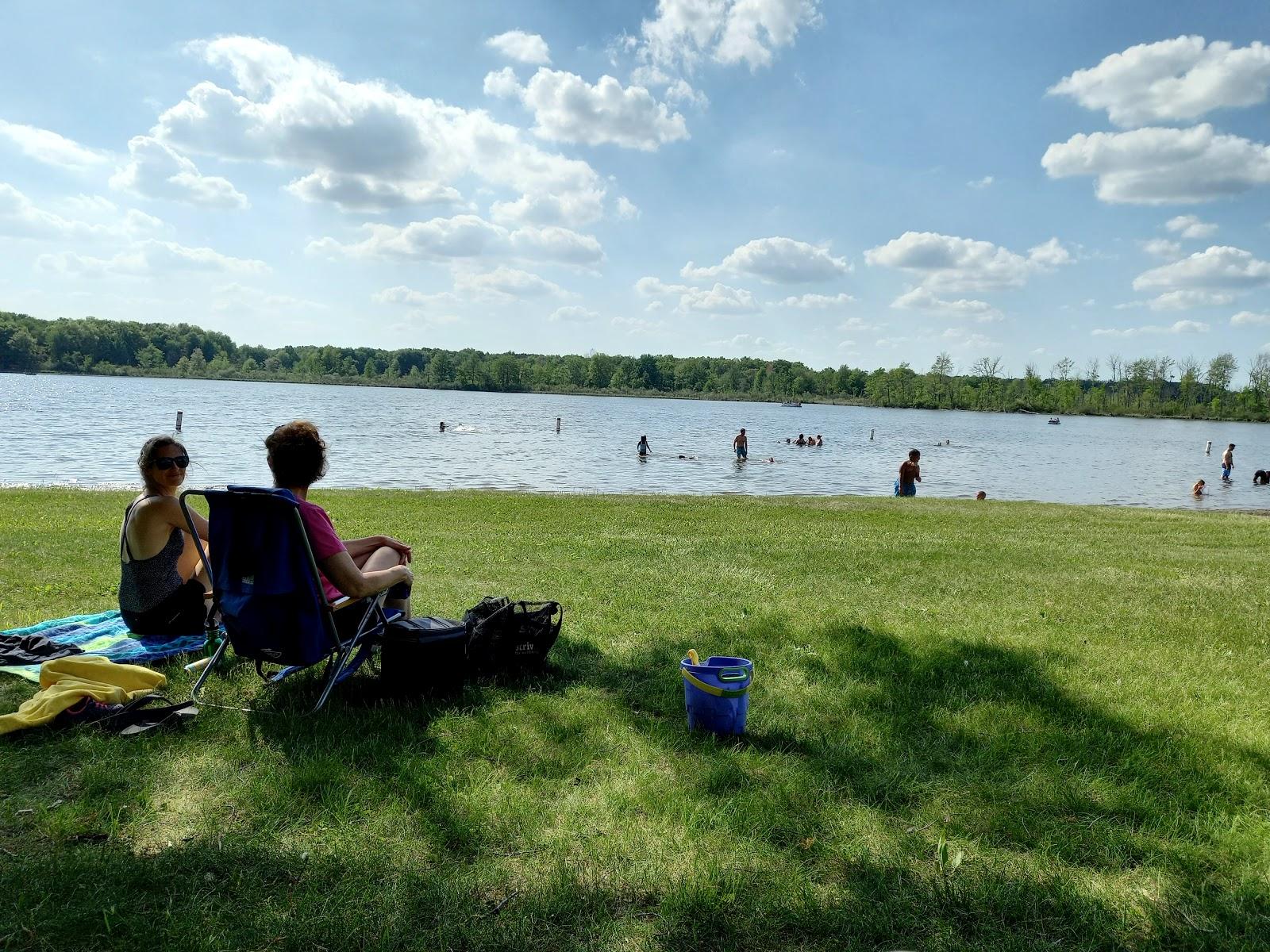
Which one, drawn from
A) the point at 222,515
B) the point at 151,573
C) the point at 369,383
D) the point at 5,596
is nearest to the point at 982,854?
the point at 222,515

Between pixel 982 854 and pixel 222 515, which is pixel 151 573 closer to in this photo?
pixel 222 515

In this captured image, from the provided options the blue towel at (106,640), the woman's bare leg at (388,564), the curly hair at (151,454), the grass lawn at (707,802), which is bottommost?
the blue towel at (106,640)

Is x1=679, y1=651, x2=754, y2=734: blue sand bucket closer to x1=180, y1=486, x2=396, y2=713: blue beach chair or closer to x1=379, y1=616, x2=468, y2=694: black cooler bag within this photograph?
x1=379, y1=616, x2=468, y2=694: black cooler bag

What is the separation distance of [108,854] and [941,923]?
3.09 meters

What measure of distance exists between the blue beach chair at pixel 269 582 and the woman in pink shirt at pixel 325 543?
5.4 inches

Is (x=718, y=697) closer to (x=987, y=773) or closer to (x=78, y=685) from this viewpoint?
(x=987, y=773)

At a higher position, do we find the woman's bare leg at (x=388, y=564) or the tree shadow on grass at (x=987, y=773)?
the woman's bare leg at (x=388, y=564)

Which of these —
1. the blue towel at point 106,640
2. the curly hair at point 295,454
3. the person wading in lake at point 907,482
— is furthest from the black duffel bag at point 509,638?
the person wading in lake at point 907,482

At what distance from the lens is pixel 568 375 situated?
618ft

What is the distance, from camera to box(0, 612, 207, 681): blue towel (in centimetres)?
514

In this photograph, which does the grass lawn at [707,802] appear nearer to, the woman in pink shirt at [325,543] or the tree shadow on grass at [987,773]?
the tree shadow on grass at [987,773]

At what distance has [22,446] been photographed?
31.6 m

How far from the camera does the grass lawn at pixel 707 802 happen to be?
2.70 metres

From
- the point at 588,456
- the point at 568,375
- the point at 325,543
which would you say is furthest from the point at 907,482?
the point at 568,375
